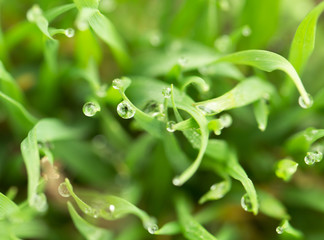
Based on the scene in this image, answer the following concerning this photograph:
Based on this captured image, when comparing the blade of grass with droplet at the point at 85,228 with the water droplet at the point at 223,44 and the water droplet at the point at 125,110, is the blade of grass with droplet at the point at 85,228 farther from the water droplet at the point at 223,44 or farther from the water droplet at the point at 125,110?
the water droplet at the point at 223,44

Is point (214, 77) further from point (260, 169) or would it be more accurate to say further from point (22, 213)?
point (22, 213)

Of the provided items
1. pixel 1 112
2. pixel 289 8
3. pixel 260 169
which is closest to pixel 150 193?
pixel 260 169

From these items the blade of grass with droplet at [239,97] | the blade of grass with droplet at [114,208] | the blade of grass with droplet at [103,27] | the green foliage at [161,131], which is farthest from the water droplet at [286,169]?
the blade of grass with droplet at [103,27]

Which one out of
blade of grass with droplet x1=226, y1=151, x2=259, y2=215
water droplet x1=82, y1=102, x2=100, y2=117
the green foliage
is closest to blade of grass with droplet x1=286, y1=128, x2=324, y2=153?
A: the green foliage

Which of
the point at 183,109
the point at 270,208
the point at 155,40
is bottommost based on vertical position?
the point at 270,208

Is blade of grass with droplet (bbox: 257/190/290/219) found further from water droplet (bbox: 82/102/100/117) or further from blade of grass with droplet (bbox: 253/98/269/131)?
water droplet (bbox: 82/102/100/117)

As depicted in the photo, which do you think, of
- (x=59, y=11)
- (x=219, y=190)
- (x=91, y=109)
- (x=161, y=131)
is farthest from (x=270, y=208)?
(x=59, y=11)

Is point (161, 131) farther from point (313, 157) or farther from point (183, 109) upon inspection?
point (313, 157)
